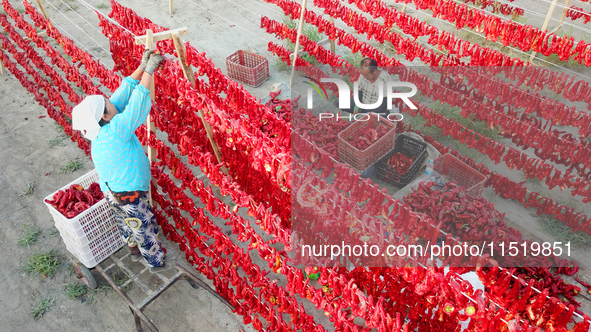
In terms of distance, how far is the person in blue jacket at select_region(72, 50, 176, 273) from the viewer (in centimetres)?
304

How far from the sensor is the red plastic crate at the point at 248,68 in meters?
7.02

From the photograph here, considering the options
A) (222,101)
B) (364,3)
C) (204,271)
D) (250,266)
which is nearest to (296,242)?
(250,266)

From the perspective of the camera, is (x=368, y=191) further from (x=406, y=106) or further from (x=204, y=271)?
(x=406, y=106)

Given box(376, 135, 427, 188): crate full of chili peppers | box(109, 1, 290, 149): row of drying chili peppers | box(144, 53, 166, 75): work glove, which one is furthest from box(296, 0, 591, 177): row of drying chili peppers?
box(144, 53, 166, 75): work glove

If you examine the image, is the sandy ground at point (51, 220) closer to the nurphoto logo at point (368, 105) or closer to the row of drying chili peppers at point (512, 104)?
the row of drying chili peppers at point (512, 104)

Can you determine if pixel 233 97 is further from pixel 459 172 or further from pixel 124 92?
pixel 459 172

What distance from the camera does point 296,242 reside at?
2744 millimetres

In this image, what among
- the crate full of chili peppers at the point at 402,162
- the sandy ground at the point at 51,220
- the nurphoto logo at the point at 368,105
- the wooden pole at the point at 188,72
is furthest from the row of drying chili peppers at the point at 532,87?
the wooden pole at the point at 188,72

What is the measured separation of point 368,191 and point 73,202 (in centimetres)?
263

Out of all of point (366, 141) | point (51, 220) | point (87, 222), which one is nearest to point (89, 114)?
point (87, 222)

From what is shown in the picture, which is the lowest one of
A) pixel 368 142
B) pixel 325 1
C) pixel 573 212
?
pixel 573 212

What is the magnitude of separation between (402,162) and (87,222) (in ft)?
11.5

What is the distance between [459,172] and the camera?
490cm

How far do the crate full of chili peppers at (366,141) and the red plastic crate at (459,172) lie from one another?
0.63 m
